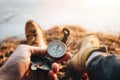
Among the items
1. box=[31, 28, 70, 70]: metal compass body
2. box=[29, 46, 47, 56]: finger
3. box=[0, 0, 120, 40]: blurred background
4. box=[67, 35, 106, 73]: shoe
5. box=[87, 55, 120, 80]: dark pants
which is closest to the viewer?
box=[87, 55, 120, 80]: dark pants

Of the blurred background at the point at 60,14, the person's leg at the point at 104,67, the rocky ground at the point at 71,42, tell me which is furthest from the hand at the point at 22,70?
the blurred background at the point at 60,14

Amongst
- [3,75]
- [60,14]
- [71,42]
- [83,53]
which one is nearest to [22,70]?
[3,75]

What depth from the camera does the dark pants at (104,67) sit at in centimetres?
178

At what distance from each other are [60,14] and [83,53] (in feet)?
3.19

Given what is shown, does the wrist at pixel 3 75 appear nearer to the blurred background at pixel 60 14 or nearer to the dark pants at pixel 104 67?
the dark pants at pixel 104 67

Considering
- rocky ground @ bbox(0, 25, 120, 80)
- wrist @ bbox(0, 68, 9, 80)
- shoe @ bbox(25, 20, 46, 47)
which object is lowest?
rocky ground @ bbox(0, 25, 120, 80)

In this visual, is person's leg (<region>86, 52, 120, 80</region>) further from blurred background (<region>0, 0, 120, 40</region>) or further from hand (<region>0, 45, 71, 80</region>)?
blurred background (<region>0, 0, 120, 40</region>)

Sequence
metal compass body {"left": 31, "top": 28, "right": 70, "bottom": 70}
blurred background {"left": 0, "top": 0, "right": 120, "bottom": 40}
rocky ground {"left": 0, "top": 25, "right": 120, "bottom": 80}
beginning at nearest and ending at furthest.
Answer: metal compass body {"left": 31, "top": 28, "right": 70, "bottom": 70} < rocky ground {"left": 0, "top": 25, "right": 120, "bottom": 80} < blurred background {"left": 0, "top": 0, "right": 120, "bottom": 40}

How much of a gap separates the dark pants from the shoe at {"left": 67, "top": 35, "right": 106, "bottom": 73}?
28 centimetres

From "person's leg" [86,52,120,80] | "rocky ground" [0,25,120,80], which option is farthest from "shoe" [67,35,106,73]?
"person's leg" [86,52,120,80]

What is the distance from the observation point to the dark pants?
5.84 feet

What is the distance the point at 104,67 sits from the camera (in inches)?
73.6

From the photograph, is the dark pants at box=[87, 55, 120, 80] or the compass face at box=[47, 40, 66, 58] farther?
the compass face at box=[47, 40, 66, 58]

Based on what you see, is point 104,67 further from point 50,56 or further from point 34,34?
point 34,34
